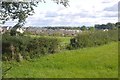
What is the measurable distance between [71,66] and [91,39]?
4235 mm

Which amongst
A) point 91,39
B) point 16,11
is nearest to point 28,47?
point 91,39

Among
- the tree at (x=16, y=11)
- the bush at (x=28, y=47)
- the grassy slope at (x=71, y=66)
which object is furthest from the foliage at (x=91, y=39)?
the tree at (x=16, y=11)

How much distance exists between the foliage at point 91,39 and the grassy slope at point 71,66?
140 centimetres

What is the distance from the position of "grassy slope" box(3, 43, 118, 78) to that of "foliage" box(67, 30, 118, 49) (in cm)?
140

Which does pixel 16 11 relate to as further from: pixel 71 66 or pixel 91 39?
pixel 91 39

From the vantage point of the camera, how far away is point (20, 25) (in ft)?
10.6

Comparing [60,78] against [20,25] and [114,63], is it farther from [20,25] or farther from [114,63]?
[20,25]

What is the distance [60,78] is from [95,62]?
232 cm

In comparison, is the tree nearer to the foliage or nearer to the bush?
the bush

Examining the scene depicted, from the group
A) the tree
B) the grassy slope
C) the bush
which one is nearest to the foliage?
the bush

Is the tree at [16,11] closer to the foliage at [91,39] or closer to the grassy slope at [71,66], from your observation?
the grassy slope at [71,66]

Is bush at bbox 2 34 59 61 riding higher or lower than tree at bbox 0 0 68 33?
lower

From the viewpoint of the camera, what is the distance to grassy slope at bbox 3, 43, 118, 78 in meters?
8.30

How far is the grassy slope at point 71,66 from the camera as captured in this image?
830cm
